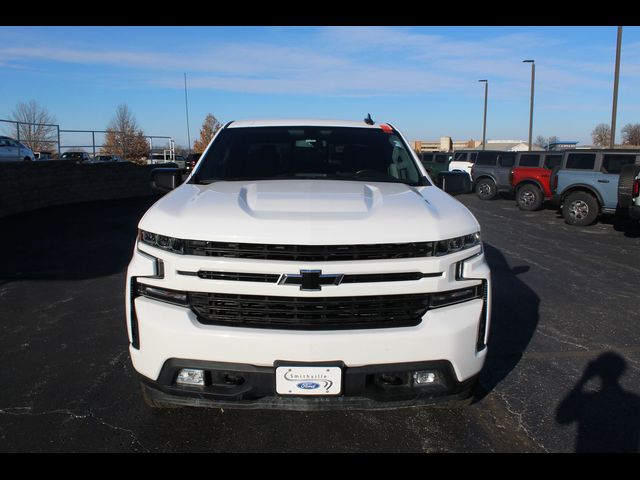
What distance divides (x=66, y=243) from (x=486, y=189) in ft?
50.4

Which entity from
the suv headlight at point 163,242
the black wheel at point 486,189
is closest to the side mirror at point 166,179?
the suv headlight at point 163,242

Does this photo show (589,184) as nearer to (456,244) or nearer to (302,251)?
(456,244)

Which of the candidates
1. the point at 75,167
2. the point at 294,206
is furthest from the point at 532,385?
the point at 75,167

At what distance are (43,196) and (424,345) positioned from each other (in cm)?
1432

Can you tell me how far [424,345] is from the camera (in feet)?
8.17

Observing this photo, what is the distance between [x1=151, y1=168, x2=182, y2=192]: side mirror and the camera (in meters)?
3.95

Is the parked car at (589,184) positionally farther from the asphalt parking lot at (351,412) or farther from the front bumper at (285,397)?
the front bumper at (285,397)

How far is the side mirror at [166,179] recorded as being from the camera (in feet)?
13.0

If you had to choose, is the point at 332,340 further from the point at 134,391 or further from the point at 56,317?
the point at 56,317

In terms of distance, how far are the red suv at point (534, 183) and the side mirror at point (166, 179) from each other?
13.9 meters

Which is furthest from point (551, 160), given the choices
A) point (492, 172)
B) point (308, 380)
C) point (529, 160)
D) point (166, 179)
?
point (308, 380)

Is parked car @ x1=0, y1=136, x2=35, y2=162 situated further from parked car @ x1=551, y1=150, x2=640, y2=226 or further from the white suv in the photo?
the white suv

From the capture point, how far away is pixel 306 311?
249 centimetres

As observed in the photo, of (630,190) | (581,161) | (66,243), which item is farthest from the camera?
(581,161)
